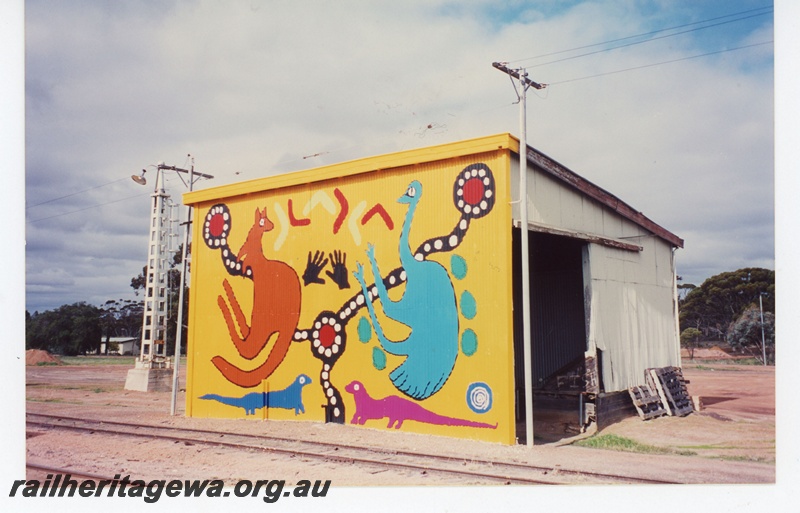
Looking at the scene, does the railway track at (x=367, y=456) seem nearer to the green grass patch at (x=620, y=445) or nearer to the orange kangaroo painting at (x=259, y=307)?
the orange kangaroo painting at (x=259, y=307)

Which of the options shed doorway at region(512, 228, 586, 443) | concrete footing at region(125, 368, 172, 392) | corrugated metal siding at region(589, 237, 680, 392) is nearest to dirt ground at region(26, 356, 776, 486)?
corrugated metal siding at region(589, 237, 680, 392)

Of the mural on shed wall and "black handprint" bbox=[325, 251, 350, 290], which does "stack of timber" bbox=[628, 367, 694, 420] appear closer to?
the mural on shed wall

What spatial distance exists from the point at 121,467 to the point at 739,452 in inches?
456

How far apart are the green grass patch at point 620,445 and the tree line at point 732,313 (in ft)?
99.2

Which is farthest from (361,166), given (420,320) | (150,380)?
(150,380)

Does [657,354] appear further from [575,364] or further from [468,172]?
[468,172]

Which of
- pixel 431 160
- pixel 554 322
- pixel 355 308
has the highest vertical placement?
pixel 431 160

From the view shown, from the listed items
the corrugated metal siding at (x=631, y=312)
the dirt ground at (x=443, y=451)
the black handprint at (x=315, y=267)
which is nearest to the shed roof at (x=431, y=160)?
the corrugated metal siding at (x=631, y=312)

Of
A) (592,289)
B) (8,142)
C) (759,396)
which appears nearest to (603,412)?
(592,289)

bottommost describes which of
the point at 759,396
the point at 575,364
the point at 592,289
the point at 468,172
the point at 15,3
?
the point at 759,396

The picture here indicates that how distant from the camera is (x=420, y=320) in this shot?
45.7ft

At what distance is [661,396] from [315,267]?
997 centimetres

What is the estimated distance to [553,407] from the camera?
19.2m

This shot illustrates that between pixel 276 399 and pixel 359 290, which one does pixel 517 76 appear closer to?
pixel 359 290
